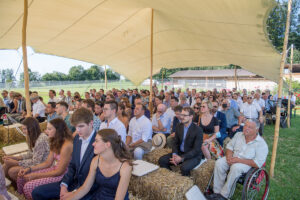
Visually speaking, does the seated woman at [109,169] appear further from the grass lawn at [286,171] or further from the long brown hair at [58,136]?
the grass lawn at [286,171]

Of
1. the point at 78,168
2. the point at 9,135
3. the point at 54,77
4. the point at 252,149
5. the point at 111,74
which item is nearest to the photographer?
the point at 78,168

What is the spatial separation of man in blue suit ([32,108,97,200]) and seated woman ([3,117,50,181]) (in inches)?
24.7

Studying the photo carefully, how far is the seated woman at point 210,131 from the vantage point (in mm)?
3873

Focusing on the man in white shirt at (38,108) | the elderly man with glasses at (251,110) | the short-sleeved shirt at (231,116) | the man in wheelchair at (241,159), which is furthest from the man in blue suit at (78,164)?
the elderly man with glasses at (251,110)

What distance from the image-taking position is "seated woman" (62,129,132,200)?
179 centimetres

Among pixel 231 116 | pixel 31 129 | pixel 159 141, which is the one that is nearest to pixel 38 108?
pixel 31 129

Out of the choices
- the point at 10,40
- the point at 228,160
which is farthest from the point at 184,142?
the point at 10,40

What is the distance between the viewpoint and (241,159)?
2.83 meters

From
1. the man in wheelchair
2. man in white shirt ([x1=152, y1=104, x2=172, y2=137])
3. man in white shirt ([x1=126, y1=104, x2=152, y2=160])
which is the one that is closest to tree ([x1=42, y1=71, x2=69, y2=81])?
man in white shirt ([x1=152, y1=104, x2=172, y2=137])

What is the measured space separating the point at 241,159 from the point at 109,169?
2.01 metres

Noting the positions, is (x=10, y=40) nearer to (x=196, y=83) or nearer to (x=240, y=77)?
(x=196, y=83)

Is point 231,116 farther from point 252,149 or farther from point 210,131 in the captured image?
point 252,149

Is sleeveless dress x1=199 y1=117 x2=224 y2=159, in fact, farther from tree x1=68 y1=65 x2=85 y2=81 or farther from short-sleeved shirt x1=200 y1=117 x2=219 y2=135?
tree x1=68 y1=65 x2=85 y2=81

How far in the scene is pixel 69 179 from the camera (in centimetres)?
224
